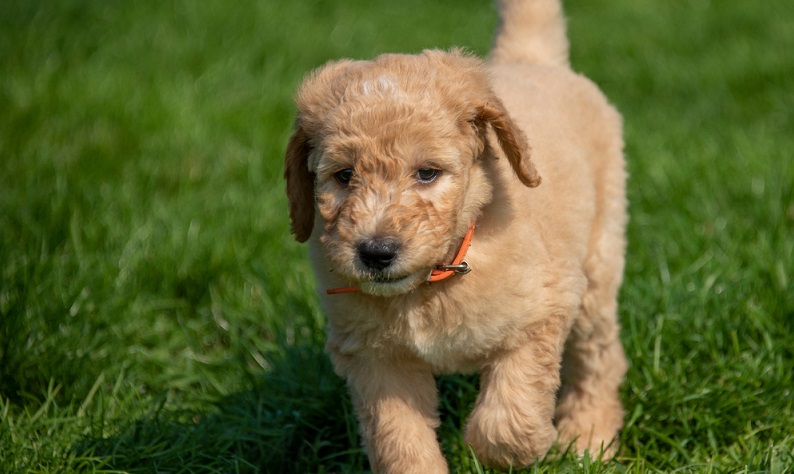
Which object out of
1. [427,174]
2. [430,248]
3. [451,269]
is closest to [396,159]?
[427,174]

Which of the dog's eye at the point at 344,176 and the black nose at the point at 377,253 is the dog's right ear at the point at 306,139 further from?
the black nose at the point at 377,253

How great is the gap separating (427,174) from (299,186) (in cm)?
53

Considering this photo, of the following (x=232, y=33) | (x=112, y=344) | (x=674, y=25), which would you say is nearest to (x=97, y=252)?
(x=112, y=344)

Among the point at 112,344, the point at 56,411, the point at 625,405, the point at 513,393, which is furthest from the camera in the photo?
the point at 112,344

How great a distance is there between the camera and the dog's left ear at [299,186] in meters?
3.30

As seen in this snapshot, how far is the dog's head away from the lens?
288cm

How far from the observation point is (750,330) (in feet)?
14.2

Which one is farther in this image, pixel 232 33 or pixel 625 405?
pixel 232 33

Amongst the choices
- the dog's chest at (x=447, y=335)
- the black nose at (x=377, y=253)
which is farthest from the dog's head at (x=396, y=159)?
the dog's chest at (x=447, y=335)

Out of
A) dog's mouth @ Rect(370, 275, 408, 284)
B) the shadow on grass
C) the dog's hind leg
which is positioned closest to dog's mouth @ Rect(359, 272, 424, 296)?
dog's mouth @ Rect(370, 275, 408, 284)

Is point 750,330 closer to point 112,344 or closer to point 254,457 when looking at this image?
point 254,457

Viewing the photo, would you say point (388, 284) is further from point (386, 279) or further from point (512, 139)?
point (512, 139)

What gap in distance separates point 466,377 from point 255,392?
2.94ft

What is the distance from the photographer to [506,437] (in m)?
3.17
